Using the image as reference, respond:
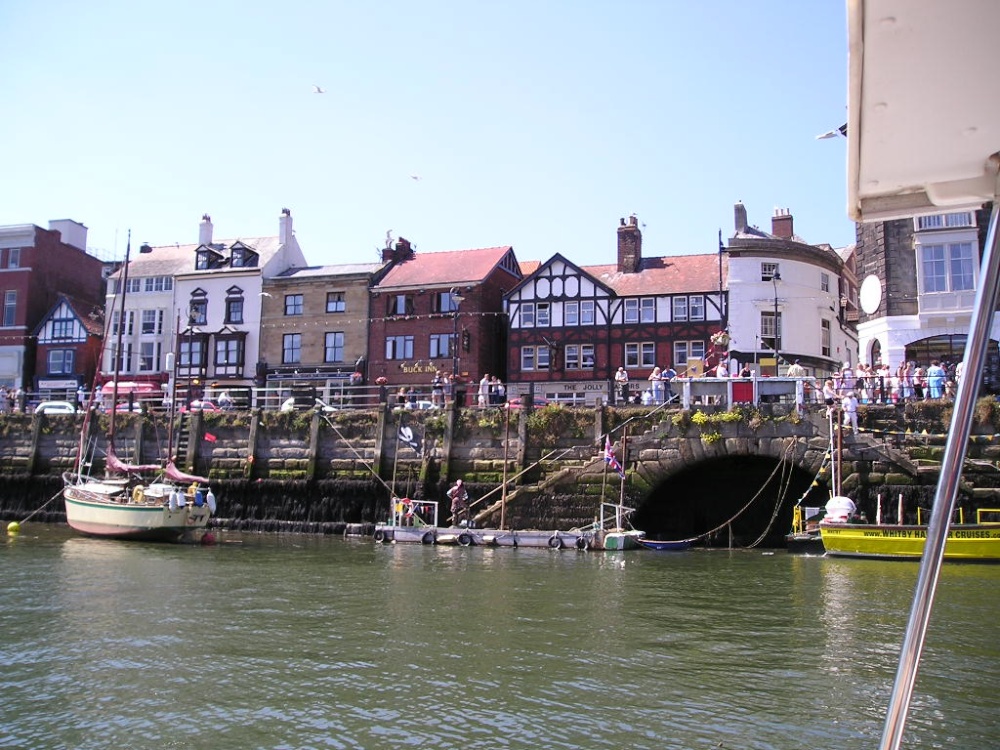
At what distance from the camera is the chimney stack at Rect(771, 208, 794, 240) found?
48.1 m

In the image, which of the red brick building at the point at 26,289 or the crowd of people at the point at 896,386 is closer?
the crowd of people at the point at 896,386

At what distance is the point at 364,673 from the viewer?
1112 centimetres

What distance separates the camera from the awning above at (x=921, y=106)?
287 cm

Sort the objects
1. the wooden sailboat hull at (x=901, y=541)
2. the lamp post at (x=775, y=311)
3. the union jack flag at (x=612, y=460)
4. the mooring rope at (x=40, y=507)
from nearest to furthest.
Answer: the wooden sailboat hull at (x=901, y=541) → the union jack flag at (x=612, y=460) → the mooring rope at (x=40, y=507) → the lamp post at (x=775, y=311)

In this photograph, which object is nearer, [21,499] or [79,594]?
[79,594]

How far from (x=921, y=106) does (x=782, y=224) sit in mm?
47547

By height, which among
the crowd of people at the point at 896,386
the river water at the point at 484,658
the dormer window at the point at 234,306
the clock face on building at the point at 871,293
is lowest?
the river water at the point at 484,658

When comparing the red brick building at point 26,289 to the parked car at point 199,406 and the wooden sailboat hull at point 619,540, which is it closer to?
the parked car at point 199,406

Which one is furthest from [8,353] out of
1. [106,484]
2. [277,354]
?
[106,484]

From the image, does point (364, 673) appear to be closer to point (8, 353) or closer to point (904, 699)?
point (904, 699)

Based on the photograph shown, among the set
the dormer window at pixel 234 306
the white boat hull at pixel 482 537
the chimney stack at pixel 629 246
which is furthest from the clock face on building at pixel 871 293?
the dormer window at pixel 234 306

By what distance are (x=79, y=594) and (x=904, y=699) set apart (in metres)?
16.9

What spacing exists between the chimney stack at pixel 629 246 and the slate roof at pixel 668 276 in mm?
461

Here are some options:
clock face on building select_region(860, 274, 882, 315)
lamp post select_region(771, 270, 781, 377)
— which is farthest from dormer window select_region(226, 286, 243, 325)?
clock face on building select_region(860, 274, 882, 315)
